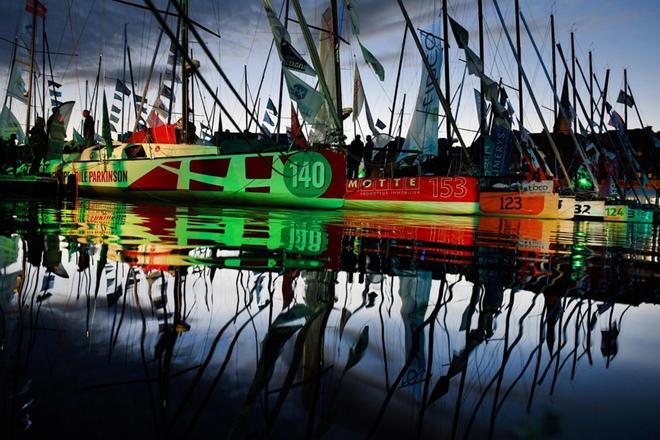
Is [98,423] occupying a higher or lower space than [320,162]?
lower

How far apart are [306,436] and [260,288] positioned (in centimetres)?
123

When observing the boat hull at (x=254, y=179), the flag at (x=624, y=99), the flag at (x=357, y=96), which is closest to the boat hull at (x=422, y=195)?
the flag at (x=357, y=96)

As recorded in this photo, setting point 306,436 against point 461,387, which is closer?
point 306,436

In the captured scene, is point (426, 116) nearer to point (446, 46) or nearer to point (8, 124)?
point (446, 46)

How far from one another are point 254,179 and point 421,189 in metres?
5.73

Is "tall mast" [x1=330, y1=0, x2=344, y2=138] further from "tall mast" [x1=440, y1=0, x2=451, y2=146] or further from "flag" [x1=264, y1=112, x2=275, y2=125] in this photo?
"flag" [x1=264, y1=112, x2=275, y2=125]

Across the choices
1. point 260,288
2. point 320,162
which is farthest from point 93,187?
point 260,288

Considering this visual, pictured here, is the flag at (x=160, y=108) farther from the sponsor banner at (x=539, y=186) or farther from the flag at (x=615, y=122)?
the flag at (x=615, y=122)

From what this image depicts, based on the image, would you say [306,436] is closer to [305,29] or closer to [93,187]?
[305,29]

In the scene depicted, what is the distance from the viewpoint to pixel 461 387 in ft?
3.27

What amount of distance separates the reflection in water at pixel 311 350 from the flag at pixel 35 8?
1780 cm

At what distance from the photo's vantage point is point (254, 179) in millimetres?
10977

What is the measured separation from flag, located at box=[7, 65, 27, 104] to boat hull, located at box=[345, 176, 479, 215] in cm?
1145

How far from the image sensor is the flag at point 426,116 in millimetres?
15102
